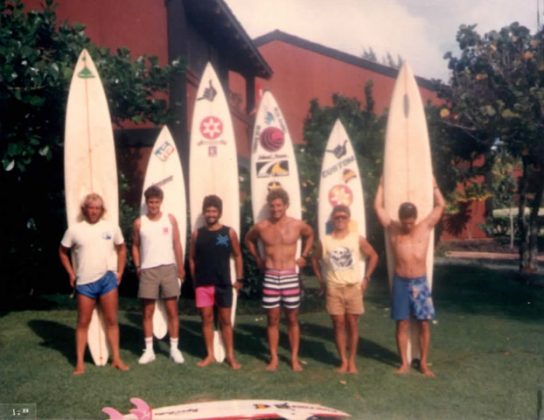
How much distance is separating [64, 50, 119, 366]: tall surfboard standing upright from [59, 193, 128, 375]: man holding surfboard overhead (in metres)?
0.59

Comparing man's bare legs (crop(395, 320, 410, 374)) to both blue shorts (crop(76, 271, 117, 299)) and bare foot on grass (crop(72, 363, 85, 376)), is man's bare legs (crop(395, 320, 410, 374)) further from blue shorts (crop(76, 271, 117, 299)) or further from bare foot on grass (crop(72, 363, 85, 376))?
bare foot on grass (crop(72, 363, 85, 376))

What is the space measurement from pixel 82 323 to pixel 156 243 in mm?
860

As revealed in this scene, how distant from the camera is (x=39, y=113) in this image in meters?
6.59

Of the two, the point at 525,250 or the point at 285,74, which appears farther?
the point at 285,74

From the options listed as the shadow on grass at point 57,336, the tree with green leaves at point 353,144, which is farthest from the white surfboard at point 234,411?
the tree with green leaves at point 353,144

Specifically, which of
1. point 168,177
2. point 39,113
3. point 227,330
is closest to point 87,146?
point 168,177

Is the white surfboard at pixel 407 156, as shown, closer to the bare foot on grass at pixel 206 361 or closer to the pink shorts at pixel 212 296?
the pink shorts at pixel 212 296

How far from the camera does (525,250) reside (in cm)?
1092

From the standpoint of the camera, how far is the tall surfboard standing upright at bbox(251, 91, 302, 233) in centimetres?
623

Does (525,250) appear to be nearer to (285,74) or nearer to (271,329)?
(271,329)

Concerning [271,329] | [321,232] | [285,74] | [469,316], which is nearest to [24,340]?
[271,329]

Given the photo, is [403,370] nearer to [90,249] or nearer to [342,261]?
[342,261]

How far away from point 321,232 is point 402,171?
3.14 feet

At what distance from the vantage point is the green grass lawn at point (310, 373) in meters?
4.28
